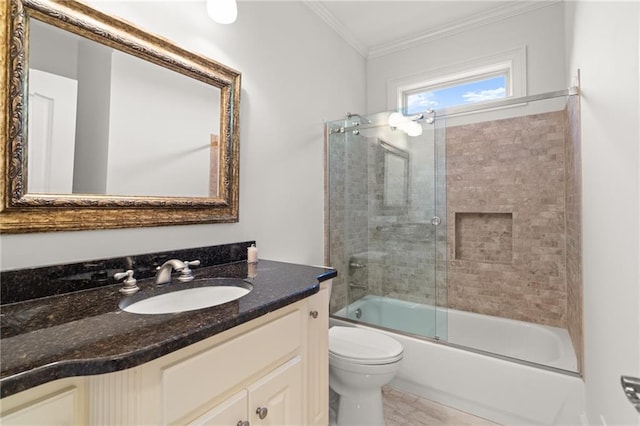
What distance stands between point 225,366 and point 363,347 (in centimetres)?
108

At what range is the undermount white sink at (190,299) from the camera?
42.4 inches

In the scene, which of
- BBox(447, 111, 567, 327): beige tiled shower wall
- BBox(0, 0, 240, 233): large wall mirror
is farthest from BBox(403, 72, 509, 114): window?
BBox(0, 0, 240, 233): large wall mirror

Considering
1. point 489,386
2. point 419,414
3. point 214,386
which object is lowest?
point 419,414

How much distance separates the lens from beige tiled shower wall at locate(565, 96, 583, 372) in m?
1.68

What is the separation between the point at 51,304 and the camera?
0.93 meters

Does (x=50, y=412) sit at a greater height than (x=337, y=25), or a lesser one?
lesser

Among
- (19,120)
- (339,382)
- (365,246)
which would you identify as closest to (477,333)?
(365,246)

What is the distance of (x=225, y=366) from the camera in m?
0.85

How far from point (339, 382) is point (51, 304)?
1392mm

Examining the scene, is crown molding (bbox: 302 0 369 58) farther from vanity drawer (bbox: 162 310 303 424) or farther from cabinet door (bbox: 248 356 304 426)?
cabinet door (bbox: 248 356 304 426)

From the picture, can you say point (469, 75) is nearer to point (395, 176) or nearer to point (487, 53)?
point (487, 53)

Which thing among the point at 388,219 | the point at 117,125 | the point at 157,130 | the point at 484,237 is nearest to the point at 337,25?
the point at 388,219

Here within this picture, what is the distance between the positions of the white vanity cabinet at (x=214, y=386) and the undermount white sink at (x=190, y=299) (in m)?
0.23

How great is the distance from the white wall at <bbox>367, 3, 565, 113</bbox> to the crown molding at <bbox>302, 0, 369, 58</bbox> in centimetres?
19
